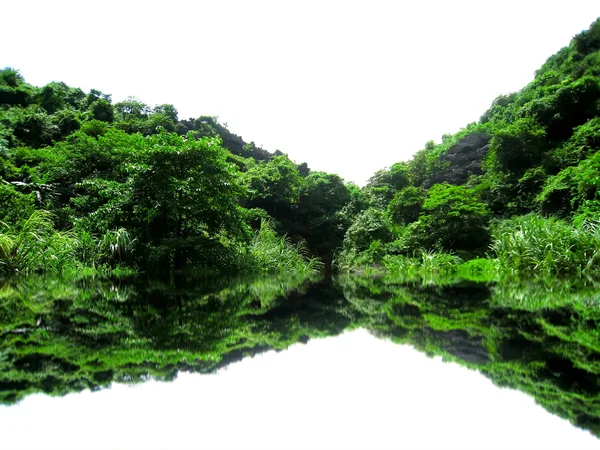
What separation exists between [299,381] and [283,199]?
1537 cm

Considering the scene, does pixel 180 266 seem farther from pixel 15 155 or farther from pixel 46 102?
pixel 46 102

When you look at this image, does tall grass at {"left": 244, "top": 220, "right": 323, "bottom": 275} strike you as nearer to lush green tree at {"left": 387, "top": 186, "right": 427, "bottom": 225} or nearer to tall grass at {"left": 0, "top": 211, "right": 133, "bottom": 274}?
tall grass at {"left": 0, "top": 211, "right": 133, "bottom": 274}

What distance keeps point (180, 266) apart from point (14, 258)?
2.67 meters

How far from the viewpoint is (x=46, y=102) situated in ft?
65.8

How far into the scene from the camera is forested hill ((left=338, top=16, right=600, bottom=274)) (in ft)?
23.0

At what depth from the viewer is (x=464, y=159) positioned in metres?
21.1

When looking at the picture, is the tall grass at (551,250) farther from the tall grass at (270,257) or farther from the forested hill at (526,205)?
the tall grass at (270,257)

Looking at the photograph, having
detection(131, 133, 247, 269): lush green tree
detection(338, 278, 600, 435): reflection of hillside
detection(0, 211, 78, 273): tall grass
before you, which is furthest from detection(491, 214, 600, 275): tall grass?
detection(0, 211, 78, 273): tall grass

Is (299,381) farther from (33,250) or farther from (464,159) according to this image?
(464,159)

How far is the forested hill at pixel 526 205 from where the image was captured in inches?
276

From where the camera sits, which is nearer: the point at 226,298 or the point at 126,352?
the point at 126,352

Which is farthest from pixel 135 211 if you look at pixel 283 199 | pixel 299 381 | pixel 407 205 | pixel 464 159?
pixel 464 159

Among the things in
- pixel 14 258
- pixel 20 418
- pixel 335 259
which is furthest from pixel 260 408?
pixel 335 259

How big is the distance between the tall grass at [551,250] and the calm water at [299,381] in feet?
15.9
